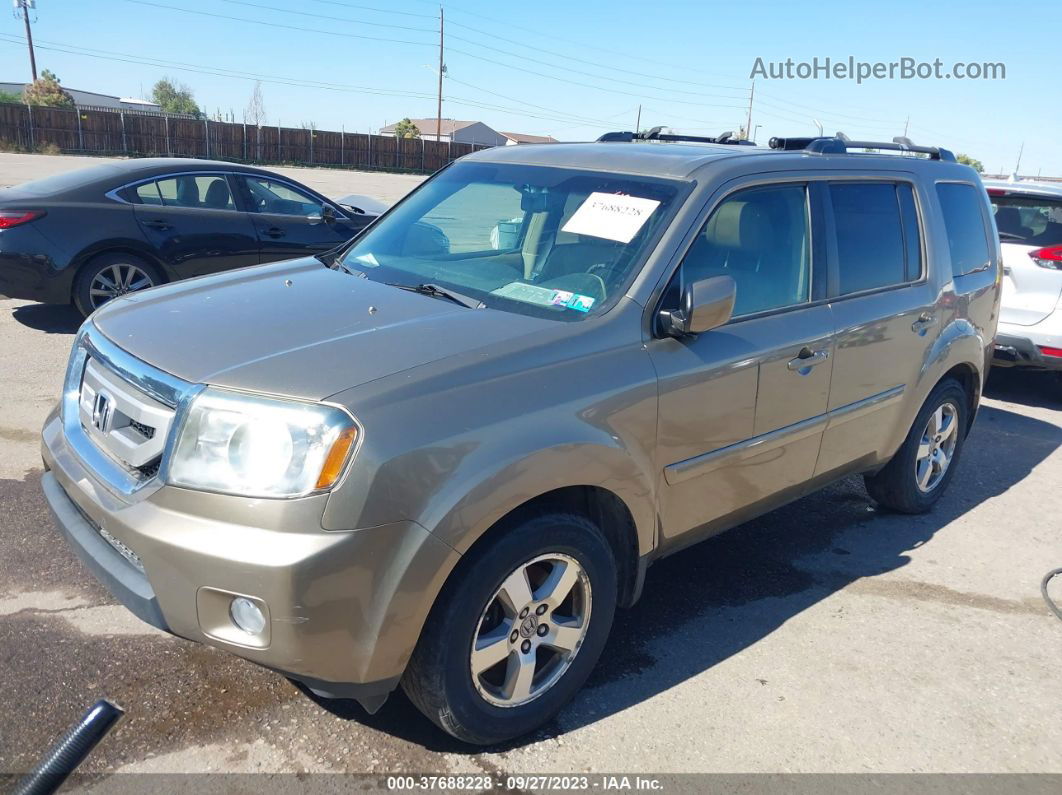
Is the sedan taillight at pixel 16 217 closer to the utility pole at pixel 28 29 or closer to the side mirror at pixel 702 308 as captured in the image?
the side mirror at pixel 702 308

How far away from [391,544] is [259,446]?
0.45 m

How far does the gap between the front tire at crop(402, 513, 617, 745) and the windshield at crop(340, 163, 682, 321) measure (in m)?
0.84

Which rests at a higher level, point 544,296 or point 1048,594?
point 544,296

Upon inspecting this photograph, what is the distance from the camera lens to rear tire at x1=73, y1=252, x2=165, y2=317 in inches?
295

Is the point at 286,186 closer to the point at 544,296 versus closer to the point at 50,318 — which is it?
the point at 50,318

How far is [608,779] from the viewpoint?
9.05ft

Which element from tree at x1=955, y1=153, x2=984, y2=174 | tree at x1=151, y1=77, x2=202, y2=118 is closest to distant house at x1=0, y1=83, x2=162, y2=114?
tree at x1=151, y1=77, x2=202, y2=118

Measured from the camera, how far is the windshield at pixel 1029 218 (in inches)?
290

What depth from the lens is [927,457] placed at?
497 centimetres

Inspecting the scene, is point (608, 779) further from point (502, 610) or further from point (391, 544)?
point (391, 544)

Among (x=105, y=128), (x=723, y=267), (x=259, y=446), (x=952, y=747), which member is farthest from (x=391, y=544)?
(x=105, y=128)

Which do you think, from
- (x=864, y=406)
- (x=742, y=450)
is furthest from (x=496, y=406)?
(x=864, y=406)

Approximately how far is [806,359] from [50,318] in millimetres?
7114

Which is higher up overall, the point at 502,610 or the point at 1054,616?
the point at 502,610
